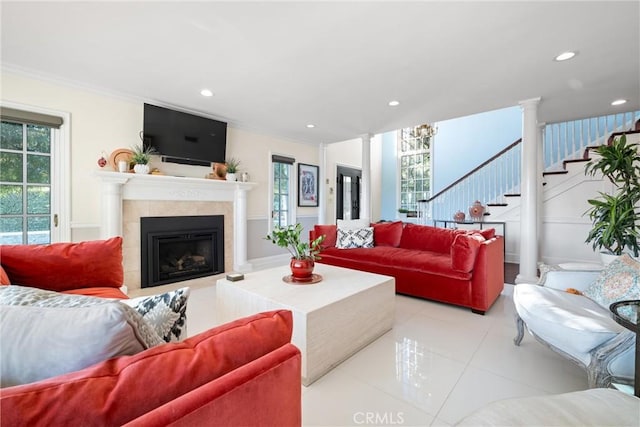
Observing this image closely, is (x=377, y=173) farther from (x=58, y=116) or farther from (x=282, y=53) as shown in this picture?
(x=58, y=116)

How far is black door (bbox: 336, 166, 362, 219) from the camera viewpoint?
664cm

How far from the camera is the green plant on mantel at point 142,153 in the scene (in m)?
3.39

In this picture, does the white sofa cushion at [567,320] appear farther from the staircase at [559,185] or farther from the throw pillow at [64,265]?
the staircase at [559,185]

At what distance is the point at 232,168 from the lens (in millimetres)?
4359

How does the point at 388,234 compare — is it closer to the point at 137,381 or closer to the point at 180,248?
the point at 180,248

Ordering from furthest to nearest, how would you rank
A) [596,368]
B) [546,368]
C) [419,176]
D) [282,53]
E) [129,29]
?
[419,176] → [282,53] → [129,29] → [546,368] → [596,368]

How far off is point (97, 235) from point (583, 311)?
4.54m

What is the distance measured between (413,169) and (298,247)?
5857 mm

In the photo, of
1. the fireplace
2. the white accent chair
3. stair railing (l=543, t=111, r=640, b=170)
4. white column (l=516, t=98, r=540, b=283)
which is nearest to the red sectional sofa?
the white accent chair

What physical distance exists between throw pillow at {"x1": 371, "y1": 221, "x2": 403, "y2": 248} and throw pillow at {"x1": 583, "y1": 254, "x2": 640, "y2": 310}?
2.25m

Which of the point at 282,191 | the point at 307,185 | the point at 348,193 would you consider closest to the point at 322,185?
the point at 307,185

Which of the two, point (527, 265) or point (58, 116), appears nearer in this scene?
point (58, 116)

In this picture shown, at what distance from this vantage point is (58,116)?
9.81 ft

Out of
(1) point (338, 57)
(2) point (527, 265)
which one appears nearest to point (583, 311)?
(2) point (527, 265)
